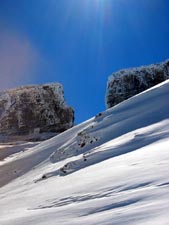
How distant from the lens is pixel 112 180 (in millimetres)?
4074

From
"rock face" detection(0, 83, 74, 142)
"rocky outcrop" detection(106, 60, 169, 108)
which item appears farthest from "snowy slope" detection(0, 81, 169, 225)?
"rock face" detection(0, 83, 74, 142)

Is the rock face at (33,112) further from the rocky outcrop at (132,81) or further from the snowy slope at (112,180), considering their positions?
the snowy slope at (112,180)

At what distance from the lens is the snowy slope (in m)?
2.89

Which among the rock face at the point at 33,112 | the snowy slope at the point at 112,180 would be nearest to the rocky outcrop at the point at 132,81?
the rock face at the point at 33,112

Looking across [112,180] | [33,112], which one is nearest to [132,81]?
[33,112]

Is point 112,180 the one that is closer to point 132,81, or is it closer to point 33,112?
point 132,81

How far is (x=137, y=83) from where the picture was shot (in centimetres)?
2558

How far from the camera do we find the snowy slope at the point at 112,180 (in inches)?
114

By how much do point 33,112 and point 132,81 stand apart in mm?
7235

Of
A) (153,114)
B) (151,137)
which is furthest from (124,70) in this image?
(151,137)

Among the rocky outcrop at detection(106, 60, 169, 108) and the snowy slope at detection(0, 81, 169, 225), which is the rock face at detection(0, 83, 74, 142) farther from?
the snowy slope at detection(0, 81, 169, 225)

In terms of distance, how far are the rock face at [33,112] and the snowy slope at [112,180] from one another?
16.4 meters

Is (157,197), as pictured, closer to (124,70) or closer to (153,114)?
(153,114)

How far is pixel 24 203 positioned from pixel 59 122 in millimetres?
21532
